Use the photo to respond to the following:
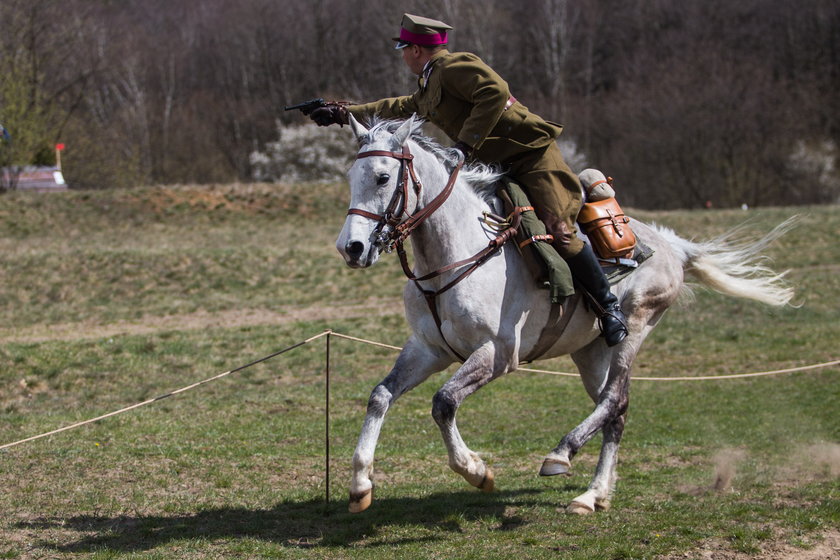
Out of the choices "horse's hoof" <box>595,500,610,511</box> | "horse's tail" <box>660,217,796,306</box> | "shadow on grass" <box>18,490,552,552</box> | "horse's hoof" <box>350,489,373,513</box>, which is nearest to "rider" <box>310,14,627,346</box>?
"horse's hoof" <box>595,500,610,511</box>

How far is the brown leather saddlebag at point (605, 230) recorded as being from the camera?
7.71 metres

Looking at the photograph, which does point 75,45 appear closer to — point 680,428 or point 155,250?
point 155,250

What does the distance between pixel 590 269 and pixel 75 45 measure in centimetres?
4254

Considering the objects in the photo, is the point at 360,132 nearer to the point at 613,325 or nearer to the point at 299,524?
the point at 613,325

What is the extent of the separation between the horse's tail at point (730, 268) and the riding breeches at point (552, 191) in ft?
6.29

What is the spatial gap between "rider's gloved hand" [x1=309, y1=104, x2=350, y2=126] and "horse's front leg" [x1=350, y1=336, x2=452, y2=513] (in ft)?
5.80

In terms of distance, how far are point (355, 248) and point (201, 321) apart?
45.7 ft

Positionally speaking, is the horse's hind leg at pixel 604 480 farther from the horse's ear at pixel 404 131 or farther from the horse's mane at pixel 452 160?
the horse's ear at pixel 404 131

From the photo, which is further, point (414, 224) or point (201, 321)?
point (201, 321)

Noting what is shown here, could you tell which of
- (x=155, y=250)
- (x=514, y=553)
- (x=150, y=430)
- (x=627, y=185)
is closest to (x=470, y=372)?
(x=514, y=553)

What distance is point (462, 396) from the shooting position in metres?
6.43

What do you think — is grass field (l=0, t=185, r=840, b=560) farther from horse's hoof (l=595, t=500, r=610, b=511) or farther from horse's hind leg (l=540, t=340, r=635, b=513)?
horse's hind leg (l=540, t=340, r=635, b=513)

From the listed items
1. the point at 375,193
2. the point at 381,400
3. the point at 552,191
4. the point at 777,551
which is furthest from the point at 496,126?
the point at 777,551

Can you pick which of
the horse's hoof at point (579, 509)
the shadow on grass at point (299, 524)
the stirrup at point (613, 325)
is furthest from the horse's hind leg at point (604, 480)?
the stirrup at point (613, 325)
